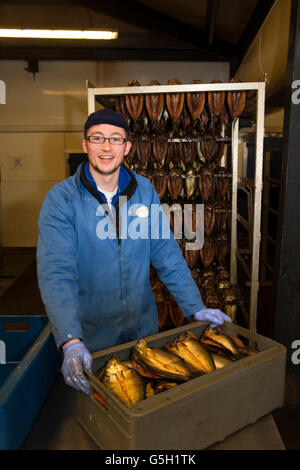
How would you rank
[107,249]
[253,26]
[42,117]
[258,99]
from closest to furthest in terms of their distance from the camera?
[107,249]
[258,99]
[253,26]
[42,117]

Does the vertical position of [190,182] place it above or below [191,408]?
above

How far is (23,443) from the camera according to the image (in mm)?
1321

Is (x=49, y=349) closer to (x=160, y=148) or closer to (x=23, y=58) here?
(x=160, y=148)

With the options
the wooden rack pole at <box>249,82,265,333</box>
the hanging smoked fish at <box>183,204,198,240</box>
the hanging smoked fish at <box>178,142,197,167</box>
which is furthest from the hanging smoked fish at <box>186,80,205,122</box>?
the hanging smoked fish at <box>183,204,198,240</box>

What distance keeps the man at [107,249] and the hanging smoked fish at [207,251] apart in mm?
1332

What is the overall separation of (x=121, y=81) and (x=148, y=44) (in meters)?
0.83

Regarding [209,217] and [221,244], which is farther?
[221,244]

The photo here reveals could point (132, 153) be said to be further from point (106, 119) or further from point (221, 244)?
point (106, 119)

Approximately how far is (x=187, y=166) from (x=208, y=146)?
279 mm

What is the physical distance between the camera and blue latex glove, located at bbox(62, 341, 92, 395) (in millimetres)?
1271

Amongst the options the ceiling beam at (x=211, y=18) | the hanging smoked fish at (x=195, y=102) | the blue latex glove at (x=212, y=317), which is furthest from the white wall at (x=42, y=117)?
the blue latex glove at (x=212, y=317)

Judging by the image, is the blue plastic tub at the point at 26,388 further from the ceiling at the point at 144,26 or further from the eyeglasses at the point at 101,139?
the ceiling at the point at 144,26

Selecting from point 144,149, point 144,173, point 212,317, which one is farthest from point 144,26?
point 212,317

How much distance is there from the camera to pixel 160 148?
Answer: 3316mm
